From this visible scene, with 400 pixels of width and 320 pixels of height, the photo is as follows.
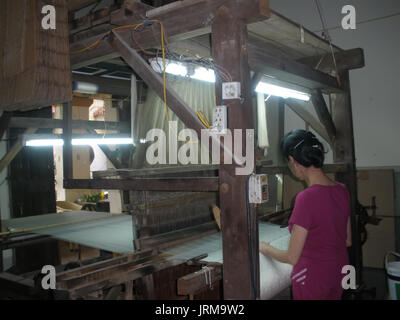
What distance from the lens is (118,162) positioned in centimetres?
407

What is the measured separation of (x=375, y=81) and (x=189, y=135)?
2.87 metres

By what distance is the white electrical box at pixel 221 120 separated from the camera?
173cm

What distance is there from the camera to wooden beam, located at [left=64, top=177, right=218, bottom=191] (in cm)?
184

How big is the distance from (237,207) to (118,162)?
8.62 ft

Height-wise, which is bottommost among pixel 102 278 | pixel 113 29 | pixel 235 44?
pixel 102 278

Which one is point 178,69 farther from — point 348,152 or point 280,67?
point 348,152

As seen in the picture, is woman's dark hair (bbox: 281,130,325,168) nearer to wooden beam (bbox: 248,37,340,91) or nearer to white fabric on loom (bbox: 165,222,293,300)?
wooden beam (bbox: 248,37,340,91)

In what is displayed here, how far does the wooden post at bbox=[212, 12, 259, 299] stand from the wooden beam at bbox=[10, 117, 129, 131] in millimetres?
2780

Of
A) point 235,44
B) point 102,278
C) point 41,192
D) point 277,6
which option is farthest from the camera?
point 277,6

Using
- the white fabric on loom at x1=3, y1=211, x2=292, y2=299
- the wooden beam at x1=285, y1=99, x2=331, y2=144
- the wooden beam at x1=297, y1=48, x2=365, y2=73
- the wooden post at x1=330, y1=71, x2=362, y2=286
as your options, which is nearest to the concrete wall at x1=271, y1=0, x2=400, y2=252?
the wooden post at x1=330, y1=71, x2=362, y2=286

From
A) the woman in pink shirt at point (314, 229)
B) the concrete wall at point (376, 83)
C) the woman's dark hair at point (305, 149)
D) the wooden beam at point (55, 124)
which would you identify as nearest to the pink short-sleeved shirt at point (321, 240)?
the woman in pink shirt at point (314, 229)

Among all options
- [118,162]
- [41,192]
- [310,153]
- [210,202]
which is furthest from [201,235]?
[41,192]

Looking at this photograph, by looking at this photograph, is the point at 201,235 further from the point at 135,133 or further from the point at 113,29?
the point at 113,29

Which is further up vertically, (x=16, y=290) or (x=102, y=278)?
(x=102, y=278)
